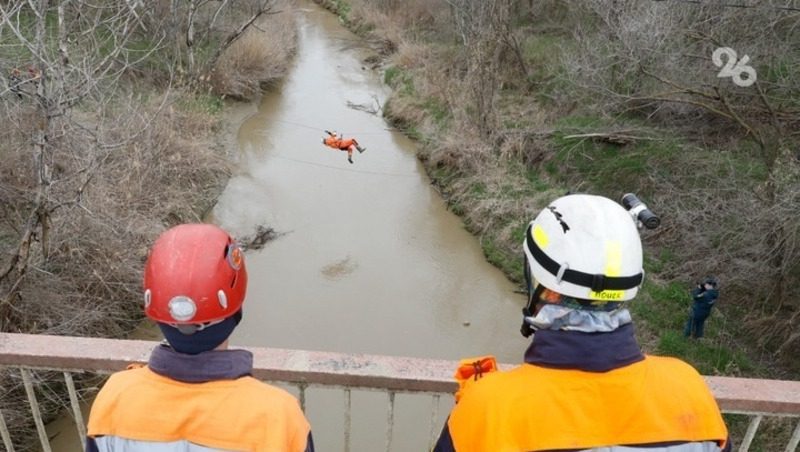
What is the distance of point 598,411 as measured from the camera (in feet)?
4.66

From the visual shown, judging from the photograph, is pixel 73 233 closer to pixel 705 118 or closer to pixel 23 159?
pixel 23 159

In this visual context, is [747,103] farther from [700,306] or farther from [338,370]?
[338,370]

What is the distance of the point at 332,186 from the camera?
11.5 metres

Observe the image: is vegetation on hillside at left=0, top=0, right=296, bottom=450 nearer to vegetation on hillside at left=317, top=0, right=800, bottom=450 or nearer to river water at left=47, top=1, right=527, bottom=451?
river water at left=47, top=1, right=527, bottom=451

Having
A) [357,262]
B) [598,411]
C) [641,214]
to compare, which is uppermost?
[641,214]

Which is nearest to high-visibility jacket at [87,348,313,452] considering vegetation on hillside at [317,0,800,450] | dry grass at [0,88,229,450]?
dry grass at [0,88,229,450]

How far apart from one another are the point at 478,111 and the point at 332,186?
3211mm

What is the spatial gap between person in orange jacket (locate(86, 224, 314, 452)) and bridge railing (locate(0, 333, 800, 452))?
1.58 feet

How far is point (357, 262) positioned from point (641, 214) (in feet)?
25.1

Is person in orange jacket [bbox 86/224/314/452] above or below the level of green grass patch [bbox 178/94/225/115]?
above

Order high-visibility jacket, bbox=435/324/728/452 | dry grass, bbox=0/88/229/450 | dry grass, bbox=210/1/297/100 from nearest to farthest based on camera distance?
high-visibility jacket, bbox=435/324/728/452 < dry grass, bbox=0/88/229/450 < dry grass, bbox=210/1/297/100

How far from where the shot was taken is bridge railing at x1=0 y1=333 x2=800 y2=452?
210 centimetres

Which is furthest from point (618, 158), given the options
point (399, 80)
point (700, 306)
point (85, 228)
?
point (85, 228)

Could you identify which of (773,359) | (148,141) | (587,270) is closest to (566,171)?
(773,359)
